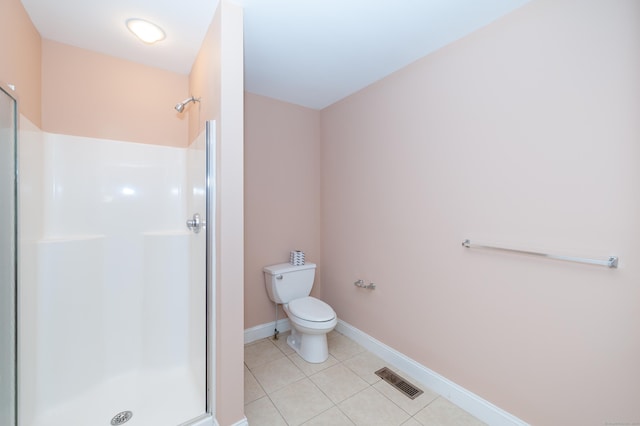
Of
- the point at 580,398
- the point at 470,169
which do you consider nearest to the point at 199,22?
the point at 470,169

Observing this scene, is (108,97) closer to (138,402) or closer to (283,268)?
(283,268)

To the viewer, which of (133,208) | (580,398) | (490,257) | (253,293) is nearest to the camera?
(580,398)

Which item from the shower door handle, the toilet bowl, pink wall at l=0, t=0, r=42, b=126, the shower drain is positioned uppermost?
pink wall at l=0, t=0, r=42, b=126

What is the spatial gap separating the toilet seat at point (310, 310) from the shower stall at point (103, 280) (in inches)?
28.8

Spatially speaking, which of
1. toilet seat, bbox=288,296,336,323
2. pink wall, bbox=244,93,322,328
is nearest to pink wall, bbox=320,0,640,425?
toilet seat, bbox=288,296,336,323

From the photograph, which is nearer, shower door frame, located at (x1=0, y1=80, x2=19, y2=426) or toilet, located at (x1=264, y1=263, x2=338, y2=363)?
shower door frame, located at (x1=0, y1=80, x2=19, y2=426)

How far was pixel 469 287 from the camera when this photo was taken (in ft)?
5.17

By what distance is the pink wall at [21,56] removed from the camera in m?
1.22

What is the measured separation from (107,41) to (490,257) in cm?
267

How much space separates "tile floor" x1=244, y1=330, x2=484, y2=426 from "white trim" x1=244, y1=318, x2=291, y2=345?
19cm

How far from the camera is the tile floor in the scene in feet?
4.95

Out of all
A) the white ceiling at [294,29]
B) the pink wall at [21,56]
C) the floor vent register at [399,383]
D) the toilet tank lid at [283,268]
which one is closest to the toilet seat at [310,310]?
the toilet tank lid at [283,268]

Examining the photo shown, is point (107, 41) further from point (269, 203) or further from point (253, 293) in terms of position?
point (253, 293)

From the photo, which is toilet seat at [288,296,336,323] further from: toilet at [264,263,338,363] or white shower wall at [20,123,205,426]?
white shower wall at [20,123,205,426]
